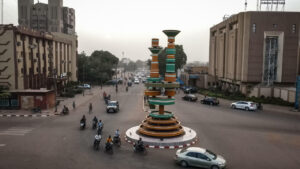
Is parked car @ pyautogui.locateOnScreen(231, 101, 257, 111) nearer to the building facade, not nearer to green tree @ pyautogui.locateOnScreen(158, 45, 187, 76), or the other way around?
the building facade

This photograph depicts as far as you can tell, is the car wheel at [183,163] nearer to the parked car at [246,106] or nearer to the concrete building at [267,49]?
the parked car at [246,106]

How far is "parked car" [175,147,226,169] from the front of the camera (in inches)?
582

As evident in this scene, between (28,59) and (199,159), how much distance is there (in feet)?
113

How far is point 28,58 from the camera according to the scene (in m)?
39.8

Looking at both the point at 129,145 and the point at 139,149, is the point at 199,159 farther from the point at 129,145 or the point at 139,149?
the point at 129,145

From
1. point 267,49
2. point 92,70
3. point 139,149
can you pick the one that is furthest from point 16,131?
point 92,70

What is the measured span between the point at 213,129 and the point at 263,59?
91.2ft

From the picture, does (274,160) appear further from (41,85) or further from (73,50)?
(73,50)

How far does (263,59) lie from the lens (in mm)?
46062

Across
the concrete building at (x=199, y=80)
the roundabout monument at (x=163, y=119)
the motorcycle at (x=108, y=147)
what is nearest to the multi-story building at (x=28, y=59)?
the roundabout monument at (x=163, y=119)

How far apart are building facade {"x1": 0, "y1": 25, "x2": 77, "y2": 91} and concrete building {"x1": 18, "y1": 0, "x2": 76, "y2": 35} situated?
173 ft

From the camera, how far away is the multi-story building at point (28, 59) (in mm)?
35375

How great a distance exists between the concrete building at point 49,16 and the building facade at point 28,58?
5284 cm

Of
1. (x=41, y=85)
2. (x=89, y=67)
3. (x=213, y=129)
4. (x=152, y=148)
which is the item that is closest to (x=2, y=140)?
(x=152, y=148)
